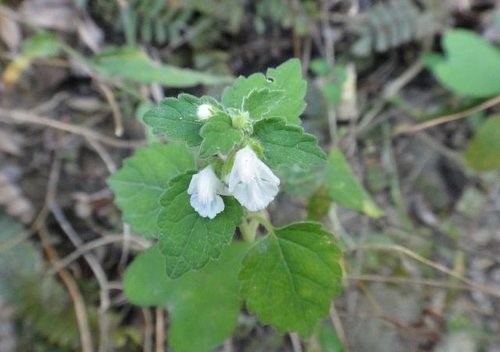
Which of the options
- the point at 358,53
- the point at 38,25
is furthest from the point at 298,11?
the point at 38,25

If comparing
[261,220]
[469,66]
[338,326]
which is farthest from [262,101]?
[469,66]

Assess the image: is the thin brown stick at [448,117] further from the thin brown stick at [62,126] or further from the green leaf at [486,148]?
the thin brown stick at [62,126]

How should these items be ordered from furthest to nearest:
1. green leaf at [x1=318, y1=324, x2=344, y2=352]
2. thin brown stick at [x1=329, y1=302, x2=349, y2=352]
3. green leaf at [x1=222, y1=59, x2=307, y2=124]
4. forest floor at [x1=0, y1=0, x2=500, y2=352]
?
1. forest floor at [x1=0, y1=0, x2=500, y2=352]
2. thin brown stick at [x1=329, y1=302, x2=349, y2=352]
3. green leaf at [x1=318, y1=324, x2=344, y2=352]
4. green leaf at [x1=222, y1=59, x2=307, y2=124]

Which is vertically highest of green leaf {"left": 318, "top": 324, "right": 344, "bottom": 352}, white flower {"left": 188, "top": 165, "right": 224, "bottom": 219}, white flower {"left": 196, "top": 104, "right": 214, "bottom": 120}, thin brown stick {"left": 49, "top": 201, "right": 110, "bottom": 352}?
white flower {"left": 196, "top": 104, "right": 214, "bottom": 120}

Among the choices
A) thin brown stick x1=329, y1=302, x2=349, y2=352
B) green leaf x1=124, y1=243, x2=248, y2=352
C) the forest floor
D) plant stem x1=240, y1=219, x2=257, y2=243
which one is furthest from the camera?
the forest floor

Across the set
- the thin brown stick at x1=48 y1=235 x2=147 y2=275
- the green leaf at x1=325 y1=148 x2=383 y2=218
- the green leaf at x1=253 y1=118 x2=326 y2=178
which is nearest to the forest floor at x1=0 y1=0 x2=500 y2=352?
the thin brown stick at x1=48 y1=235 x2=147 y2=275

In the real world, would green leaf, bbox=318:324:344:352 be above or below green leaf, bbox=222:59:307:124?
below

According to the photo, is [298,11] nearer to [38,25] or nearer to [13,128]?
[38,25]

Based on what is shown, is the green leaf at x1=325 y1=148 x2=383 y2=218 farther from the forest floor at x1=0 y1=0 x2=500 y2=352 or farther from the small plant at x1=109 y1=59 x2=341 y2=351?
the forest floor at x1=0 y1=0 x2=500 y2=352

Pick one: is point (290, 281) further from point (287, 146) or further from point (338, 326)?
point (338, 326)
